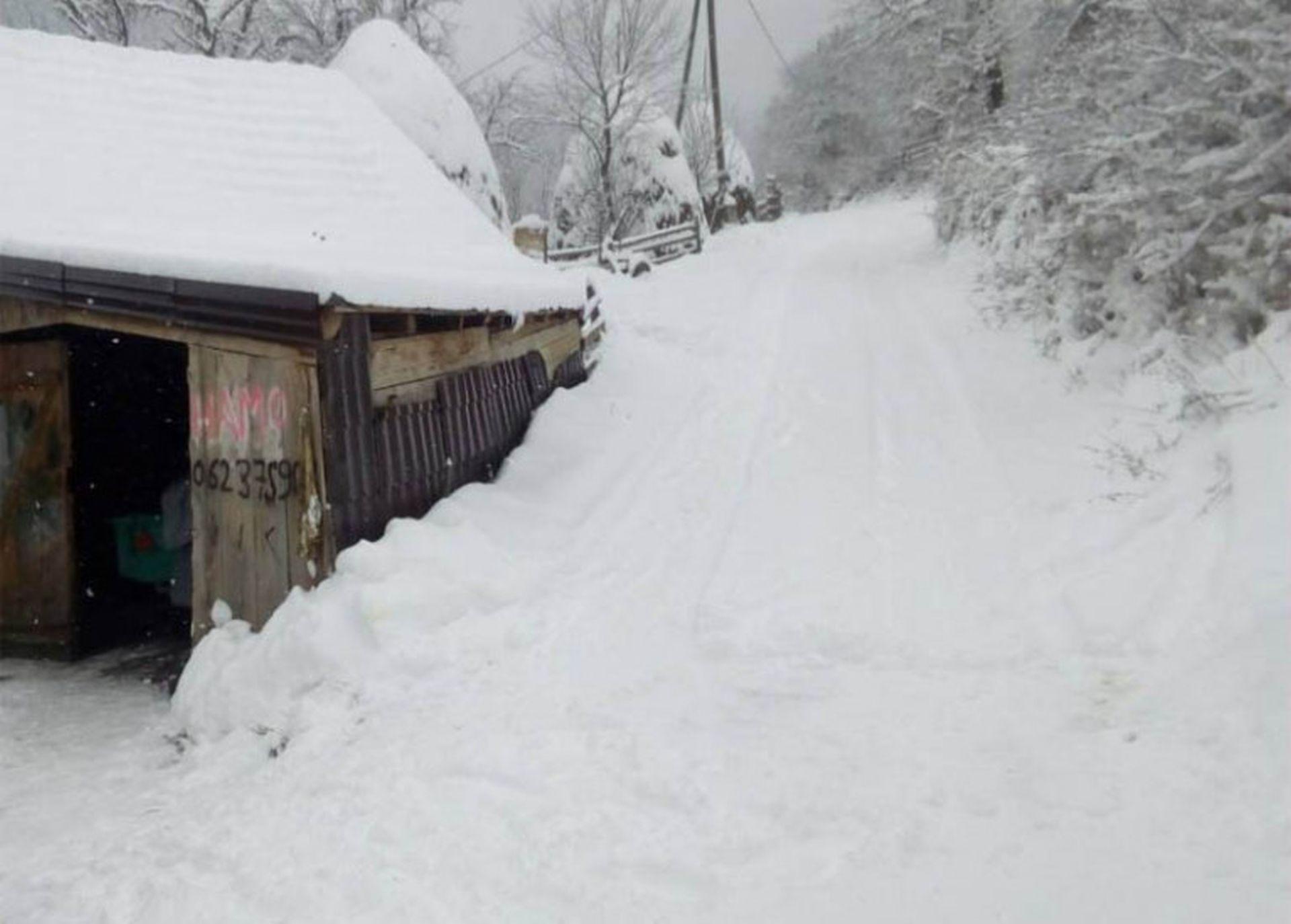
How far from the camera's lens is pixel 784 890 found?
3.29m

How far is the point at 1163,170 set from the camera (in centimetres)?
740

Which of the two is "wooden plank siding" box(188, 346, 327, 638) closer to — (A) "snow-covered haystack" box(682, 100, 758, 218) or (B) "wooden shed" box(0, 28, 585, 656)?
(B) "wooden shed" box(0, 28, 585, 656)

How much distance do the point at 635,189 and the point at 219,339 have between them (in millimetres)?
19970

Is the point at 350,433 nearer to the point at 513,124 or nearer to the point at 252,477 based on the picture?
the point at 252,477

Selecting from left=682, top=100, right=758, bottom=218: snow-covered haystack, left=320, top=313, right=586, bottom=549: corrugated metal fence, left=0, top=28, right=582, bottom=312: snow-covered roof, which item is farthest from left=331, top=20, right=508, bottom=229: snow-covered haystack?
left=682, top=100, right=758, bottom=218: snow-covered haystack

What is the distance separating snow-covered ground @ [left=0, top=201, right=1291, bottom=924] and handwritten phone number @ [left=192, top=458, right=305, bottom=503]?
731 mm

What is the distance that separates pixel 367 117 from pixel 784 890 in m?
10.5

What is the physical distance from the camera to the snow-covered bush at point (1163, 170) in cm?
643

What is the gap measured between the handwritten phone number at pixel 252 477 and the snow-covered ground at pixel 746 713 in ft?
2.40

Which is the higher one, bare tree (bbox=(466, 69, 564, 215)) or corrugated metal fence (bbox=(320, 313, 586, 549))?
bare tree (bbox=(466, 69, 564, 215))

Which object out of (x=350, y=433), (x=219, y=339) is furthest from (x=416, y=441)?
(x=219, y=339)

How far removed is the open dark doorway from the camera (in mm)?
8031

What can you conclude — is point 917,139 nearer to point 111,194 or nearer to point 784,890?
point 111,194

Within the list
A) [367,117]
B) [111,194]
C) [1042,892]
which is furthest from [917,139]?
[1042,892]
